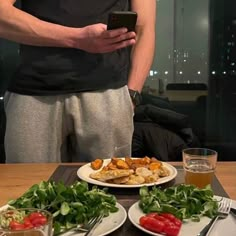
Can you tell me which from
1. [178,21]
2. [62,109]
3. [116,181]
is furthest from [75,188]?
[178,21]

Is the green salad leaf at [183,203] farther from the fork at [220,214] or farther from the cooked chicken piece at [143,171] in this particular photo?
the cooked chicken piece at [143,171]

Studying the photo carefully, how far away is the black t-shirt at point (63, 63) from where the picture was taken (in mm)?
1456

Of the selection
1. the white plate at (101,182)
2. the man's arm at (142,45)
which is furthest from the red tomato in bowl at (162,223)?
the man's arm at (142,45)

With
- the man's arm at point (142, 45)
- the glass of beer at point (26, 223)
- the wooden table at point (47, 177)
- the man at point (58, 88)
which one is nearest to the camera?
the glass of beer at point (26, 223)

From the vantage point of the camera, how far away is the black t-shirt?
1.46 m

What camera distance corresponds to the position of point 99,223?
862 mm

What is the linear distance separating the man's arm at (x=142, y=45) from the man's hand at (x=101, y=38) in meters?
0.30

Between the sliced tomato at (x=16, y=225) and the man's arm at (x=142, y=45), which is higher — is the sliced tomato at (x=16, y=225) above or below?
below

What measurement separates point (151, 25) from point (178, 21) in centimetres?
173

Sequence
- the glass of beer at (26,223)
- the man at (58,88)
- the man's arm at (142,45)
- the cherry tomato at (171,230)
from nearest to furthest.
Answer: the glass of beer at (26,223) < the cherry tomato at (171,230) < the man at (58,88) < the man's arm at (142,45)

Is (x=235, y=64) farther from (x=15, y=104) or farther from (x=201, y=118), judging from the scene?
(x=15, y=104)

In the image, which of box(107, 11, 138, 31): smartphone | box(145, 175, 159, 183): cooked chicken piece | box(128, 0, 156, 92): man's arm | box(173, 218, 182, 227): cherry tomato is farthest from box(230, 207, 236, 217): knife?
box(128, 0, 156, 92): man's arm

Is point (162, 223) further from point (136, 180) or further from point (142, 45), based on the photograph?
point (142, 45)

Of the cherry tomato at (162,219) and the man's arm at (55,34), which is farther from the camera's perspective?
the man's arm at (55,34)
